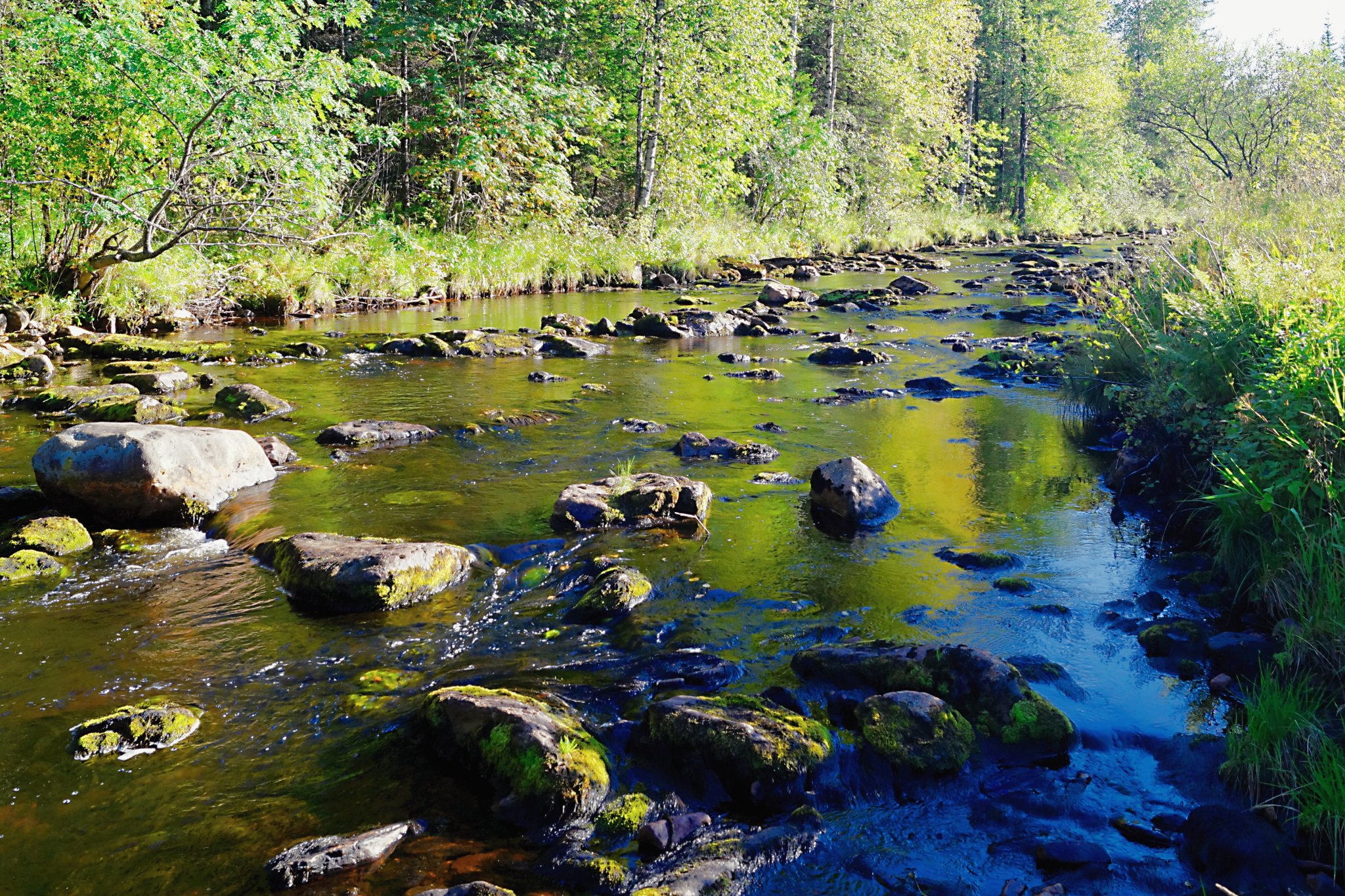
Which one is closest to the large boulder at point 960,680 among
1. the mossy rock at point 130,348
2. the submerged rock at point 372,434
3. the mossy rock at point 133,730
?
the mossy rock at point 133,730

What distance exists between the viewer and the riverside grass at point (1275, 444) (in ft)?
13.3

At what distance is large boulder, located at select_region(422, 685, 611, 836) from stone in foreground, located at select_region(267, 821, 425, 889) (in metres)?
0.49

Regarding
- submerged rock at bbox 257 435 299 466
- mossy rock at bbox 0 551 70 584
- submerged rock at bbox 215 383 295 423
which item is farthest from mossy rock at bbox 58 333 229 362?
mossy rock at bbox 0 551 70 584

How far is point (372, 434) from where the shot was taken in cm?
1013

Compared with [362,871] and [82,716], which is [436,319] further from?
[362,871]

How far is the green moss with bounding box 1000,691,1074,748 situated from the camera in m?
4.50

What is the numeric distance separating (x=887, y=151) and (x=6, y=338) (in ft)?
106

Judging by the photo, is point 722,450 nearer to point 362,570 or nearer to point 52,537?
point 362,570

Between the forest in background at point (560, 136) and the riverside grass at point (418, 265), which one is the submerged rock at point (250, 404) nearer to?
the forest in background at point (560, 136)

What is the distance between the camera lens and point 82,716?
15.3ft

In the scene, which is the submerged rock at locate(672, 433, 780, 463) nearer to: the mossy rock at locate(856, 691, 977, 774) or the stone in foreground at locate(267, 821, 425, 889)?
the mossy rock at locate(856, 691, 977, 774)

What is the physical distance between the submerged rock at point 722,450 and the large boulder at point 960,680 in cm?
445

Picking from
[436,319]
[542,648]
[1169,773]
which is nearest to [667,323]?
[436,319]

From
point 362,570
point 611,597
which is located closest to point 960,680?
point 611,597
